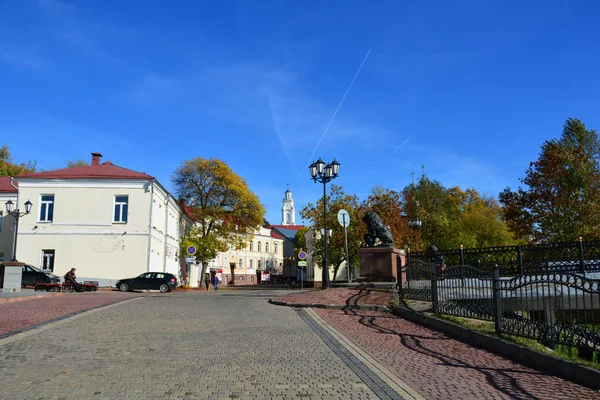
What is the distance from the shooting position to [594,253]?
20.3 meters

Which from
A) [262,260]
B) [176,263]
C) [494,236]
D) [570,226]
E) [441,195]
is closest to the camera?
[570,226]

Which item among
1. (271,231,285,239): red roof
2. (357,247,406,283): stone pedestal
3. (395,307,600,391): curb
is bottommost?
(395,307,600,391): curb

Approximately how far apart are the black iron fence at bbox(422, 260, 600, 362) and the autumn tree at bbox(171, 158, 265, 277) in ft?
121

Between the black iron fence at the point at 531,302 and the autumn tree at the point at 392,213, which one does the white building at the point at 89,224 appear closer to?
the autumn tree at the point at 392,213

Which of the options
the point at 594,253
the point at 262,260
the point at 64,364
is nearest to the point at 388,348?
the point at 64,364

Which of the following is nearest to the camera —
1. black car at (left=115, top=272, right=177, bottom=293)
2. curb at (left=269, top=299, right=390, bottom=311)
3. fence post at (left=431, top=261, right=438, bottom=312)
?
fence post at (left=431, top=261, right=438, bottom=312)

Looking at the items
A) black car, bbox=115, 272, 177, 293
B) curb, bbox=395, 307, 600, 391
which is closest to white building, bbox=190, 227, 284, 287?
black car, bbox=115, 272, 177, 293

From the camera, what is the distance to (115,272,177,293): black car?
33062 millimetres

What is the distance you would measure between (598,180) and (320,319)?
25790mm

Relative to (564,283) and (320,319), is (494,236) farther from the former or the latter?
(564,283)

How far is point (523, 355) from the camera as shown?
7.50 metres

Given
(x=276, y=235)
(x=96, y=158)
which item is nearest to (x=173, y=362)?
(x=96, y=158)

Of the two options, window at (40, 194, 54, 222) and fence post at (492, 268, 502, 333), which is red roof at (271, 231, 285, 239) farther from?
fence post at (492, 268, 502, 333)

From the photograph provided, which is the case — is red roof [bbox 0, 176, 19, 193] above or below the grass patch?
above
